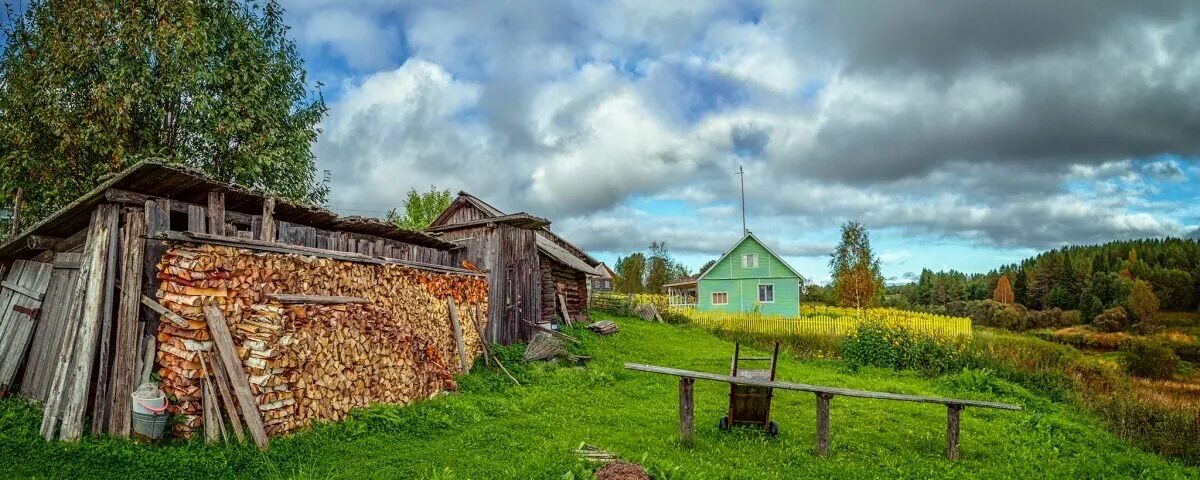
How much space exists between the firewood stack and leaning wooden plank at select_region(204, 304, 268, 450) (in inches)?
5.7

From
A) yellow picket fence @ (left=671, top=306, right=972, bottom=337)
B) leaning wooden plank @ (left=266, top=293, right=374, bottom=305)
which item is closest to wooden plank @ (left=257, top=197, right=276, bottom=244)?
leaning wooden plank @ (left=266, top=293, right=374, bottom=305)

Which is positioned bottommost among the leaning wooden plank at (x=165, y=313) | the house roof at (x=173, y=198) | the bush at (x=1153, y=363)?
the bush at (x=1153, y=363)

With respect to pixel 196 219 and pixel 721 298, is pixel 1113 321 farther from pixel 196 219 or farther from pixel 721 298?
pixel 196 219

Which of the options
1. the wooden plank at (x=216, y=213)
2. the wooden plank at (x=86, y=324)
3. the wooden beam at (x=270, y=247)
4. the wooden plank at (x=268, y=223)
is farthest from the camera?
the wooden plank at (x=268, y=223)

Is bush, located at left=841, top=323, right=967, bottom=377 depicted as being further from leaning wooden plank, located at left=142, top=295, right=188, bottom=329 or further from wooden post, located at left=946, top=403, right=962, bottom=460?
leaning wooden plank, located at left=142, top=295, right=188, bottom=329

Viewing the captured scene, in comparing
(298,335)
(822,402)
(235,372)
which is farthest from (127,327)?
(822,402)

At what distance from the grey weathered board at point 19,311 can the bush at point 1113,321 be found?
61165mm

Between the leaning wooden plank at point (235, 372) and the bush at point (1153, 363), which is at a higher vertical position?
the leaning wooden plank at point (235, 372)

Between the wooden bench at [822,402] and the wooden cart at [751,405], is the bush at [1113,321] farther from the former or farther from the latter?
the wooden cart at [751,405]

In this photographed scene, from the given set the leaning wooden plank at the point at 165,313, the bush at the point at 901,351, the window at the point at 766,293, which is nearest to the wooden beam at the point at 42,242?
the leaning wooden plank at the point at 165,313

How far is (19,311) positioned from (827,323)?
24.4m

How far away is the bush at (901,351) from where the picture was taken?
15.7 m

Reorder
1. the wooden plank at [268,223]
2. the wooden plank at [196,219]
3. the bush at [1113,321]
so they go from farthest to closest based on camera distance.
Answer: the bush at [1113,321], the wooden plank at [268,223], the wooden plank at [196,219]

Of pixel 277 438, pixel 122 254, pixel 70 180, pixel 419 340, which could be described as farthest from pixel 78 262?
pixel 70 180
